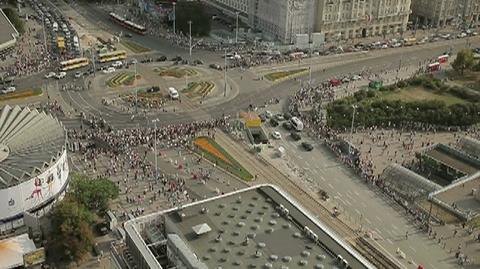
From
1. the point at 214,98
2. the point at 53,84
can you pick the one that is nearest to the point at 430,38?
the point at 214,98

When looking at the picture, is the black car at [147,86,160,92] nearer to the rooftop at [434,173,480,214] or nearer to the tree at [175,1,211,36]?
the tree at [175,1,211,36]

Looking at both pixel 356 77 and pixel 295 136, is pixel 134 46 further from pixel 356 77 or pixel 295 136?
pixel 295 136

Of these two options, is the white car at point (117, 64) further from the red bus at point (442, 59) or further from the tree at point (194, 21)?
the red bus at point (442, 59)

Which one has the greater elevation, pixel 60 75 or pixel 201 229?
pixel 201 229

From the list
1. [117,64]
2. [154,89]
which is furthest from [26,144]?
[117,64]

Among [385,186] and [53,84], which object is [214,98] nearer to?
[53,84]

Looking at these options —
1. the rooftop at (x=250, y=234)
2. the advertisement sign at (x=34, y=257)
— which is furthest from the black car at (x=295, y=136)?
the advertisement sign at (x=34, y=257)

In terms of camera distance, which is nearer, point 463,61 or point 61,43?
point 463,61
